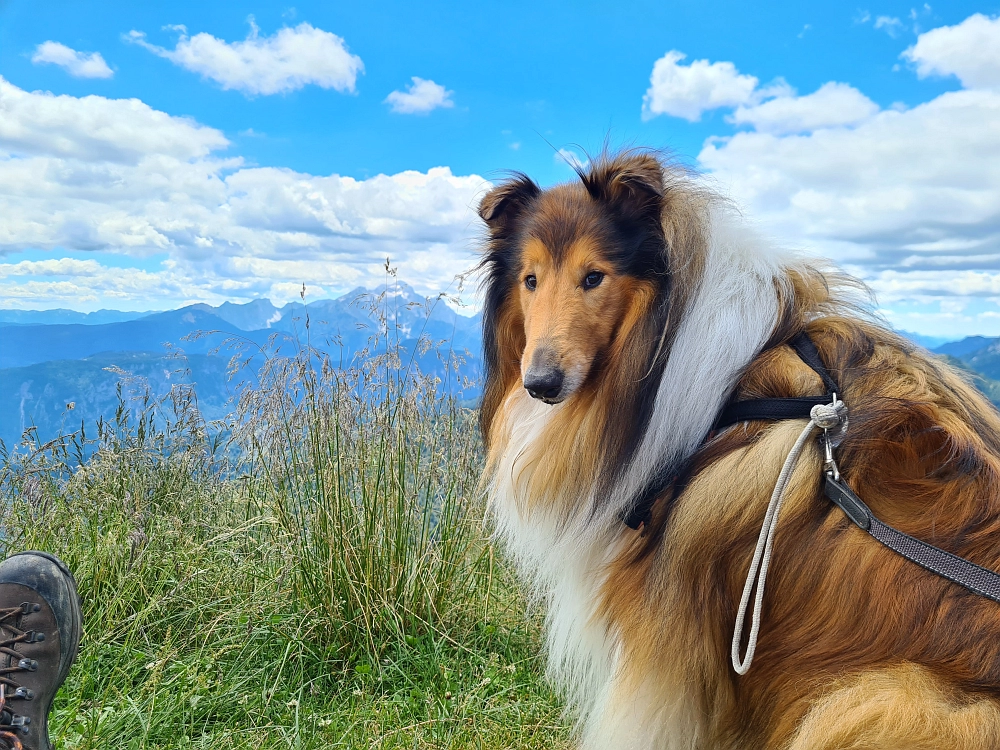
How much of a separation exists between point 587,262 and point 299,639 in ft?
7.97

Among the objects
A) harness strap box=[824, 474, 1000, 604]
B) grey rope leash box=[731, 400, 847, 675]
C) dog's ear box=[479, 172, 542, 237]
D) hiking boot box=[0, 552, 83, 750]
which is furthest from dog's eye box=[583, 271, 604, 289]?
hiking boot box=[0, 552, 83, 750]

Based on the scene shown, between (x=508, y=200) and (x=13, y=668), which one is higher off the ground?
(x=508, y=200)

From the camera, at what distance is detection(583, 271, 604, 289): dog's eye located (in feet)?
8.22

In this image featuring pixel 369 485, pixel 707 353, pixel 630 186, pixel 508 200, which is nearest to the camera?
pixel 707 353

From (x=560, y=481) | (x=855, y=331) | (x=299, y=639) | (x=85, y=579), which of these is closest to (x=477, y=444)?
(x=299, y=639)

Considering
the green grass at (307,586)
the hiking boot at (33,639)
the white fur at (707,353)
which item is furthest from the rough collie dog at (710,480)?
the hiking boot at (33,639)

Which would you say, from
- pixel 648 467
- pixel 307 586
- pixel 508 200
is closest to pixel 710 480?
pixel 648 467

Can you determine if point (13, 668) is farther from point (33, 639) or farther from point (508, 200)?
point (508, 200)

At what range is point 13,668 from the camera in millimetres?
2523

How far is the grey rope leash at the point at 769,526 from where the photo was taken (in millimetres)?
1917

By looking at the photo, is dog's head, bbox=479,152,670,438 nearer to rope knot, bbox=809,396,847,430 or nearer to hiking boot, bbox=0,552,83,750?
rope knot, bbox=809,396,847,430

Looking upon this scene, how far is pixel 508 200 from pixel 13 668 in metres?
A: 2.48

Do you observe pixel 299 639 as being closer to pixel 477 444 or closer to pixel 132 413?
pixel 477 444

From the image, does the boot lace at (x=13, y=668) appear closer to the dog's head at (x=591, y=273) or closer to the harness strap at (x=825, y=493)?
the dog's head at (x=591, y=273)
